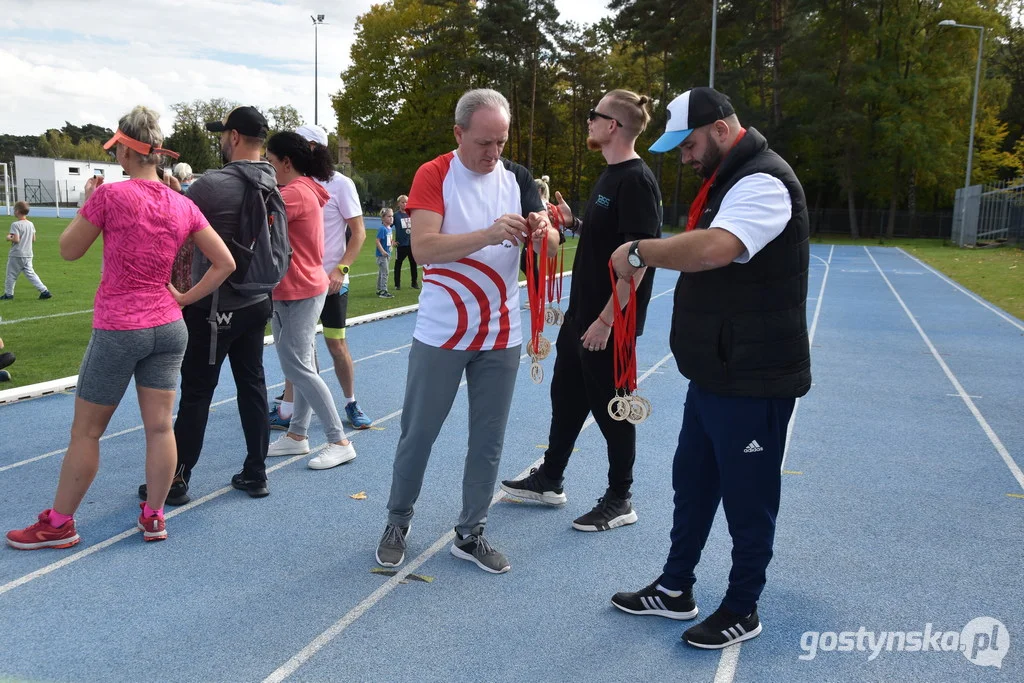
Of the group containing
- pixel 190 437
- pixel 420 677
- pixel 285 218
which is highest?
pixel 285 218

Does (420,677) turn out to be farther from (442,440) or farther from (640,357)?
(640,357)

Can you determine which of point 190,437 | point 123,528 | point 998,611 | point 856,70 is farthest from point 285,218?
point 856,70

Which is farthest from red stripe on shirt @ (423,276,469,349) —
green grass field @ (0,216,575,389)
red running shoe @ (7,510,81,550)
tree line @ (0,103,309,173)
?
tree line @ (0,103,309,173)

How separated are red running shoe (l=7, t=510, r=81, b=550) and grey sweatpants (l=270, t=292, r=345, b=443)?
1507 millimetres

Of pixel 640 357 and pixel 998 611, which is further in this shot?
pixel 640 357

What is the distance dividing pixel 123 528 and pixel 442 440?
217cm

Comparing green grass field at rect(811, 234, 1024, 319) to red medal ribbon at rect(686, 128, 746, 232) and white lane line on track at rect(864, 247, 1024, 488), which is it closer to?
white lane line on track at rect(864, 247, 1024, 488)

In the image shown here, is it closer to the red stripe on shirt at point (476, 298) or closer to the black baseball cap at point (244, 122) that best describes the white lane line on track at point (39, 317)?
the black baseball cap at point (244, 122)

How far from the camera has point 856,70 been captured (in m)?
40.6

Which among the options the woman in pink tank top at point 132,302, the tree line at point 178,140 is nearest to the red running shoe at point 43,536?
the woman in pink tank top at point 132,302

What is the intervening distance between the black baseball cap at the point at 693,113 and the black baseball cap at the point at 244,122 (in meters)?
2.33

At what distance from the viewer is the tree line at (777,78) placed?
1518 inches

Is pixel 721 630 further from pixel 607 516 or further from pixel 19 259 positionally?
pixel 19 259

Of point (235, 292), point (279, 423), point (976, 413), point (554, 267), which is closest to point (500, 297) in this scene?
point (554, 267)
